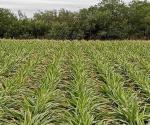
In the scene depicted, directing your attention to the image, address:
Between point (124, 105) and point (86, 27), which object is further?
point (86, 27)

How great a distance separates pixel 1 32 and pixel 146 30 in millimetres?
19225

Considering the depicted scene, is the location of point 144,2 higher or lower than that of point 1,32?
higher

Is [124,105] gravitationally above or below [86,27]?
below

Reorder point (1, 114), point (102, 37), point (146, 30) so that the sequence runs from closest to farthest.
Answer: point (1, 114) < point (102, 37) < point (146, 30)

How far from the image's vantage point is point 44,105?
21.8 feet

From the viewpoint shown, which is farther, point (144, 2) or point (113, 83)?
point (144, 2)

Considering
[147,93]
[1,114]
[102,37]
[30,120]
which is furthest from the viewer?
[102,37]

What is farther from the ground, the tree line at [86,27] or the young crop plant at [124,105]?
the tree line at [86,27]

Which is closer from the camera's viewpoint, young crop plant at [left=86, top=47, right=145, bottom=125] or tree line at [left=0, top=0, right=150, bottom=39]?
young crop plant at [left=86, top=47, right=145, bottom=125]

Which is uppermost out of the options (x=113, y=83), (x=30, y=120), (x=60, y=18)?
(x=60, y=18)

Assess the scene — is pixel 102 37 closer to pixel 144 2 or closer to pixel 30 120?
pixel 144 2

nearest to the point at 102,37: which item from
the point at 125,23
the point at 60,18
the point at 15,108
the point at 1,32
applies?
the point at 125,23

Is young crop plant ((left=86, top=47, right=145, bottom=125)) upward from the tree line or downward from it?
downward

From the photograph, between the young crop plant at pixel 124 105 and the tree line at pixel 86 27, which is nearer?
the young crop plant at pixel 124 105
